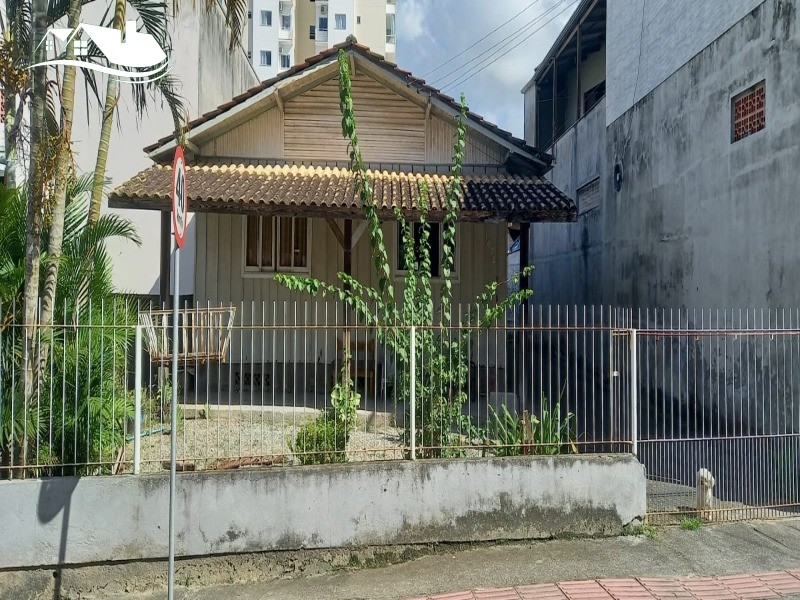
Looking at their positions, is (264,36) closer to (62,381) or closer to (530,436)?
(62,381)

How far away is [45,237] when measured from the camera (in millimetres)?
5715

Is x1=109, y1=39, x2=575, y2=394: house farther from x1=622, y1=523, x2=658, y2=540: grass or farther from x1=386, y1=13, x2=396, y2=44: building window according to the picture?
x1=386, y1=13, x2=396, y2=44: building window

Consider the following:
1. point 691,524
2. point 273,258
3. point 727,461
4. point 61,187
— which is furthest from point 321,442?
point 273,258

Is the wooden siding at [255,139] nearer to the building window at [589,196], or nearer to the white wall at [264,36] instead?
the building window at [589,196]

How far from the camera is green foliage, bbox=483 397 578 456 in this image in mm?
5742

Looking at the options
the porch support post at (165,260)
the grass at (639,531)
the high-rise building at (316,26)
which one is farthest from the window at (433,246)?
the high-rise building at (316,26)

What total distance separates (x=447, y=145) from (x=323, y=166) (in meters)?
2.19

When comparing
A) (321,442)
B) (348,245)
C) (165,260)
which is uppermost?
(348,245)

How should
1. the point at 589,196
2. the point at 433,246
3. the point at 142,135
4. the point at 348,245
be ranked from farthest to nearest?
the point at 589,196, the point at 142,135, the point at 433,246, the point at 348,245

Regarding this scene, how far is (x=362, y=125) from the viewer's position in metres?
10.7

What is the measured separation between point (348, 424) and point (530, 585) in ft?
6.74

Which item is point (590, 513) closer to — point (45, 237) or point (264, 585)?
point (264, 585)

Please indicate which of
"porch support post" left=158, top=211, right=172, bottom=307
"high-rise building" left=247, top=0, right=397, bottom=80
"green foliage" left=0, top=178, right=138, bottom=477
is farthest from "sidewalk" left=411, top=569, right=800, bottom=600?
"high-rise building" left=247, top=0, right=397, bottom=80

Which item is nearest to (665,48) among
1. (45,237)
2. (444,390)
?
(444,390)
